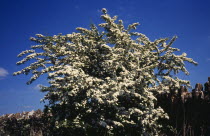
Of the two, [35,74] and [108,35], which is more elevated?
[108,35]

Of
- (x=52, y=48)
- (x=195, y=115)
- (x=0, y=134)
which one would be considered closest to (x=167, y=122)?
(x=195, y=115)

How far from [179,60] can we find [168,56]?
0.58 meters

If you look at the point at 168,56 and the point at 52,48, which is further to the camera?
the point at 168,56

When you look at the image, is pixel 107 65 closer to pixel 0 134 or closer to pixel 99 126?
pixel 99 126

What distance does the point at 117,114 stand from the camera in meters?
8.31

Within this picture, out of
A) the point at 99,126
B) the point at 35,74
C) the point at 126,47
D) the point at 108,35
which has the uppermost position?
the point at 108,35

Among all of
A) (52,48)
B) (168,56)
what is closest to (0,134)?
(52,48)

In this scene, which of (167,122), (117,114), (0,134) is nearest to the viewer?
(117,114)

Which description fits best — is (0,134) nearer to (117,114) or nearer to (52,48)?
(52,48)

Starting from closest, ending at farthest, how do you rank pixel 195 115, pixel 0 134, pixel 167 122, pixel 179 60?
pixel 195 115, pixel 167 122, pixel 179 60, pixel 0 134

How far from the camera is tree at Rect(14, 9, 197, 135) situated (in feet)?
27.0

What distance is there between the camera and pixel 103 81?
8.77 meters

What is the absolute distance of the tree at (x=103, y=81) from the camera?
822 cm

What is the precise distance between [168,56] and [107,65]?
12.2 ft
